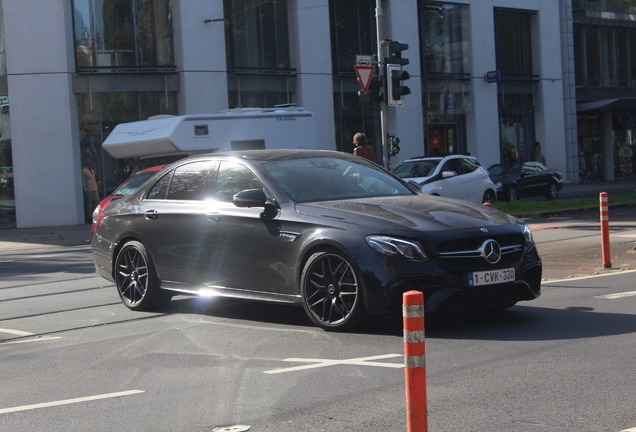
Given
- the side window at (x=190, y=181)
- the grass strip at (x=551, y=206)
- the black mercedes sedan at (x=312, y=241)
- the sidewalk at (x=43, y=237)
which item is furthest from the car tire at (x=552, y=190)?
the side window at (x=190, y=181)

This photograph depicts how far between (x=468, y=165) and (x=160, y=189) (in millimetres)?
14991

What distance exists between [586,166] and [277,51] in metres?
19.6

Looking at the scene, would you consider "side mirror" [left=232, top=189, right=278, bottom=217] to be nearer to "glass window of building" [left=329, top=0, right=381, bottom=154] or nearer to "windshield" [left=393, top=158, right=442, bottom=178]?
"windshield" [left=393, top=158, right=442, bottom=178]

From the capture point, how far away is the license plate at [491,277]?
6.94 m

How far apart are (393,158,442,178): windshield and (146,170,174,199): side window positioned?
43.7 feet

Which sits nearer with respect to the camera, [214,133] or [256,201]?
[256,201]

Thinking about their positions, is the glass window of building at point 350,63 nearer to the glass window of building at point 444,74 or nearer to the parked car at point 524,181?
the glass window of building at point 444,74

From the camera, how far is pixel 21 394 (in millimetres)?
5773

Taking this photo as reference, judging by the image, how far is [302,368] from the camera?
20.0 ft

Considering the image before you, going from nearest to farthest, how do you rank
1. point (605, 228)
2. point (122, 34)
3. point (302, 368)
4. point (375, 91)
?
1. point (302, 368)
2. point (605, 228)
3. point (375, 91)
4. point (122, 34)

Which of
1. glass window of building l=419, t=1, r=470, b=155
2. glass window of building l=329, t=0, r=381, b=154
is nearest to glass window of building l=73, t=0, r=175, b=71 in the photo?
glass window of building l=329, t=0, r=381, b=154

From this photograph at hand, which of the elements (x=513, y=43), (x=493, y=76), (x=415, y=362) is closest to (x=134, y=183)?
(x=415, y=362)

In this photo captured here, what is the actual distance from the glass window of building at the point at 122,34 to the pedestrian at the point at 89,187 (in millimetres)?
2894

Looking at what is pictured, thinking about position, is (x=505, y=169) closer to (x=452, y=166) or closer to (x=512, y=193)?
(x=512, y=193)
